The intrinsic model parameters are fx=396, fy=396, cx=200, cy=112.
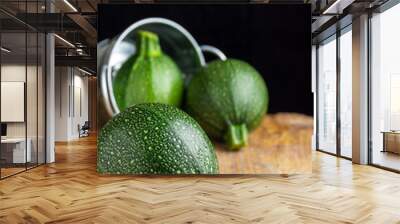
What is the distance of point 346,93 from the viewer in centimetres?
841

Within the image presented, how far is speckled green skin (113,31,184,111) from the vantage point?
18.0 ft

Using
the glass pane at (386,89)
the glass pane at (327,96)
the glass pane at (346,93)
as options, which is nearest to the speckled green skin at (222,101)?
the glass pane at (386,89)

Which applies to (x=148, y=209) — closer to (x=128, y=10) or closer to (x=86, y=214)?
(x=86, y=214)

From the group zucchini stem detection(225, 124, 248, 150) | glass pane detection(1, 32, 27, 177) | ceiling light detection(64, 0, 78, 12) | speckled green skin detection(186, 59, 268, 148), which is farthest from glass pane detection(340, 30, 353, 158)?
glass pane detection(1, 32, 27, 177)

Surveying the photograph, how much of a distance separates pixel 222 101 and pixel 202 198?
1.61 meters

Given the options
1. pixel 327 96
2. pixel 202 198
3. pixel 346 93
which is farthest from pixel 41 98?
pixel 327 96

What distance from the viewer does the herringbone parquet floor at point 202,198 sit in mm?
3627

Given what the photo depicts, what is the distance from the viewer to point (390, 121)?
6578 millimetres

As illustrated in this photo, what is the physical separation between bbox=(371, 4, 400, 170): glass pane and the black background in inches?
66.6

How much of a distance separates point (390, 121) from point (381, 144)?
56cm

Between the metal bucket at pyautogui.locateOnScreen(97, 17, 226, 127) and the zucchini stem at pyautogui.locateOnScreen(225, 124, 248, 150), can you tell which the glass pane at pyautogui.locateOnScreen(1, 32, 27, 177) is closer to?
the metal bucket at pyautogui.locateOnScreen(97, 17, 226, 127)

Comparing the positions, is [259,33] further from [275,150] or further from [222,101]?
[275,150]

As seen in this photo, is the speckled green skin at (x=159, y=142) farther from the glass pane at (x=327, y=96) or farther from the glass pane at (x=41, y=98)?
the glass pane at (x=327, y=96)

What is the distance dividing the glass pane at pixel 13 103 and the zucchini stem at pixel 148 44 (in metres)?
2.01
